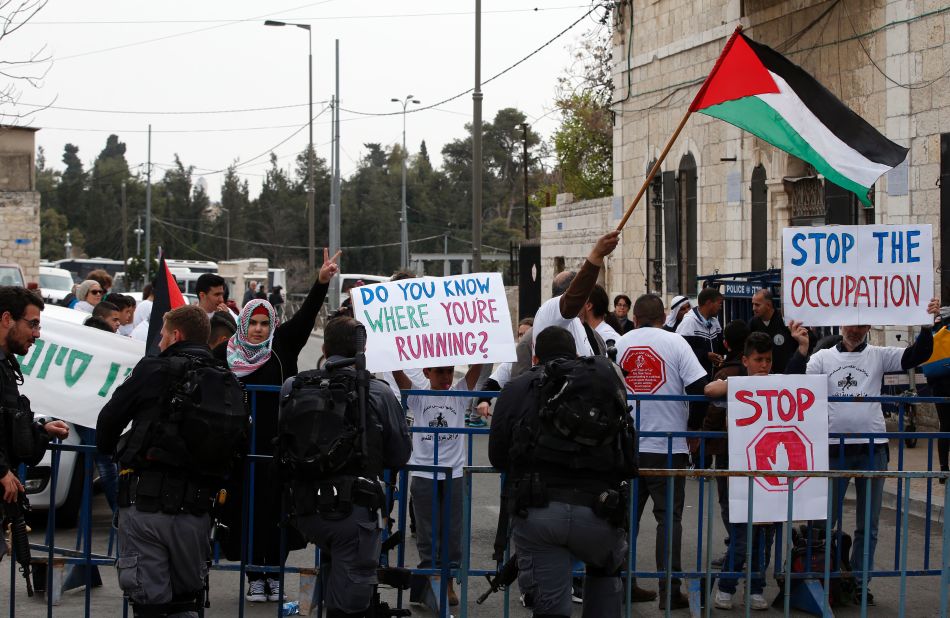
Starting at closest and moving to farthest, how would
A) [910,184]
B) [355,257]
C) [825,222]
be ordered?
[910,184] → [825,222] → [355,257]

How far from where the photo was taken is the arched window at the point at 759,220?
60.4 feet

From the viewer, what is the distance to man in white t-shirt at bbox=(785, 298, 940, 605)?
281 inches

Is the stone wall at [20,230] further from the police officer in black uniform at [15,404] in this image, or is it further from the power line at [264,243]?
the power line at [264,243]

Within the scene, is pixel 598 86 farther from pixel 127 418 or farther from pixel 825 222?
pixel 127 418

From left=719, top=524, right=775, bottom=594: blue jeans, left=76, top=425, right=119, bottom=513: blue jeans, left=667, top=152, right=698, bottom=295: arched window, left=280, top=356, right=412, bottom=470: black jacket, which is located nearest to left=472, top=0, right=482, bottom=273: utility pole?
left=667, top=152, right=698, bottom=295: arched window

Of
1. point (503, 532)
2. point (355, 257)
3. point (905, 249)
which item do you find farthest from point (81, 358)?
point (355, 257)

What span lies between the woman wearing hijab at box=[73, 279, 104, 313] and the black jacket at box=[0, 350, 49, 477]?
8979mm

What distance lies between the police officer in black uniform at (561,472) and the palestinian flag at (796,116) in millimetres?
3242

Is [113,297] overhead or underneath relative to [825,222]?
underneath

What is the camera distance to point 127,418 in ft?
17.5

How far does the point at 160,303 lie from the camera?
7.98m

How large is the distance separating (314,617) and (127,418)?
2168mm

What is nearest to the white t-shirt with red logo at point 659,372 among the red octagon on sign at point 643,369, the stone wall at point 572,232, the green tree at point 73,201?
the red octagon on sign at point 643,369

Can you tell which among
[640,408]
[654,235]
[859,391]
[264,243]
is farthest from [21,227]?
[264,243]
